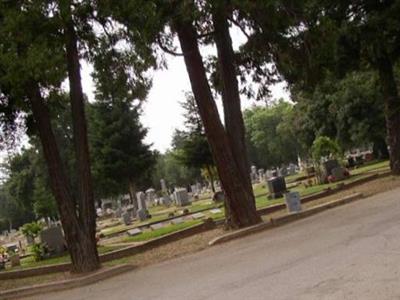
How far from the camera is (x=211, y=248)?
13.3 meters

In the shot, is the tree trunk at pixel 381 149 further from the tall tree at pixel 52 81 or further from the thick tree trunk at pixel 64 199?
the thick tree trunk at pixel 64 199

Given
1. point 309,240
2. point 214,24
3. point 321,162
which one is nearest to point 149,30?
point 214,24

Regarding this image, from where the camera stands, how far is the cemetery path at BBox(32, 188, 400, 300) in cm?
668

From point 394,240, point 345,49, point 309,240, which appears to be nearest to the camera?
point 394,240

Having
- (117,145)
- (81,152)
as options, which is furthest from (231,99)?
(117,145)

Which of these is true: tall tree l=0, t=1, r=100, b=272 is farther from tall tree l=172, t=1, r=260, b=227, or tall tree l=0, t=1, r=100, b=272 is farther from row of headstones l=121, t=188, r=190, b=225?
row of headstones l=121, t=188, r=190, b=225

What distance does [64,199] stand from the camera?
13516 millimetres

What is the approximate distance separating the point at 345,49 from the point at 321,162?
1057cm

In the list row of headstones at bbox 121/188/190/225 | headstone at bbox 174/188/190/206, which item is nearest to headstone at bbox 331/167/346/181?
row of headstones at bbox 121/188/190/225

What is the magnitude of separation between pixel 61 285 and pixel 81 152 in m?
3.46

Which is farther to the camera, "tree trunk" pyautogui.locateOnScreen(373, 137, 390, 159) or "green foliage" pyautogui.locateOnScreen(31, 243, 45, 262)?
"tree trunk" pyautogui.locateOnScreen(373, 137, 390, 159)

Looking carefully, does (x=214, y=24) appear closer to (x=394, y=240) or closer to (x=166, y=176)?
(x=394, y=240)

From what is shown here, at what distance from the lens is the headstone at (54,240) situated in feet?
67.4

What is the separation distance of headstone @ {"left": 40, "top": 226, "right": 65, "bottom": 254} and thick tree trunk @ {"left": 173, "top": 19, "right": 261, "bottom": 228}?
7816 mm
